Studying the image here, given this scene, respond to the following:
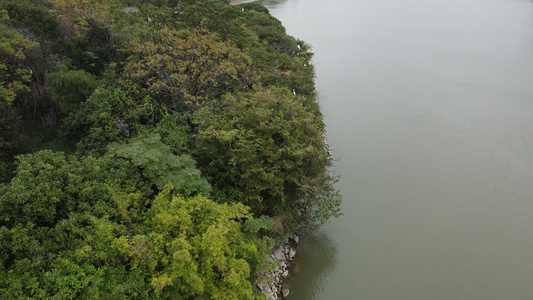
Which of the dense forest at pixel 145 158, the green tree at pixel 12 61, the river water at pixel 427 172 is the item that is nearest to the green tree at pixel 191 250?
the dense forest at pixel 145 158

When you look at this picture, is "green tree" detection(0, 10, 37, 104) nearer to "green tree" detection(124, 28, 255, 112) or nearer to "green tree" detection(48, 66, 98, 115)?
"green tree" detection(48, 66, 98, 115)

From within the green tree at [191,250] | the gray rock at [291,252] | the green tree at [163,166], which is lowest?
the gray rock at [291,252]

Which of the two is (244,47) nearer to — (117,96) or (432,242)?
(117,96)

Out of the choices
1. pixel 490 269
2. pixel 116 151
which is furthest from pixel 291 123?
pixel 490 269

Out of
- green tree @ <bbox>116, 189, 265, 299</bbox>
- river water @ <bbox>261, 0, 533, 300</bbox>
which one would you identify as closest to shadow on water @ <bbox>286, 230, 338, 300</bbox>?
river water @ <bbox>261, 0, 533, 300</bbox>

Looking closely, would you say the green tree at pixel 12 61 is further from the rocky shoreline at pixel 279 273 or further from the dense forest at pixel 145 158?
A: the rocky shoreline at pixel 279 273
